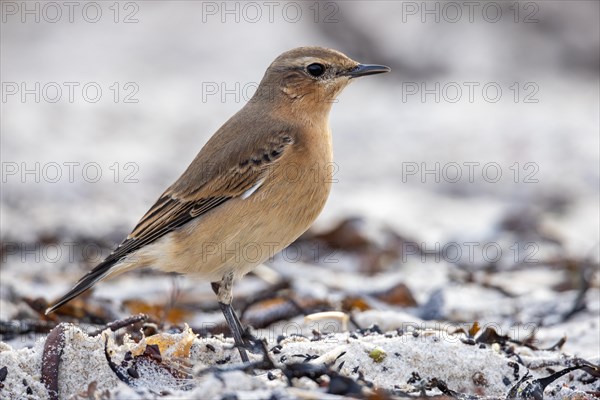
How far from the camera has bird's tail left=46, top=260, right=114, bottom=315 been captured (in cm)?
602

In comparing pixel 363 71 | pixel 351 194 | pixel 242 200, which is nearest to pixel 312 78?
pixel 363 71

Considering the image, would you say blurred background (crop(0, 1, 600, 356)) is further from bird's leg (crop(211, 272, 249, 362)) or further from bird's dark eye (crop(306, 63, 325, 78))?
bird's dark eye (crop(306, 63, 325, 78))

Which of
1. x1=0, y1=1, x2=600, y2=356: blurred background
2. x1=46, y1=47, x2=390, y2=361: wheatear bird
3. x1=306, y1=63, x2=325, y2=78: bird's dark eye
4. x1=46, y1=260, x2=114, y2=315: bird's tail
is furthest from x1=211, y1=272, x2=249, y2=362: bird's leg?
x1=306, y1=63, x2=325, y2=78: bird's dark eye

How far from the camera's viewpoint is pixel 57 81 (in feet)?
55.5

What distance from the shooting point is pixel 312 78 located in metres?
6.91

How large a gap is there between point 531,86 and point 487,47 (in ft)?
4.17

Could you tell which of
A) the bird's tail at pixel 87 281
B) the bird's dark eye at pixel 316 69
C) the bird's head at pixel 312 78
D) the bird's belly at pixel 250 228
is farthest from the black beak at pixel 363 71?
the bird's tail at pixel 87 281

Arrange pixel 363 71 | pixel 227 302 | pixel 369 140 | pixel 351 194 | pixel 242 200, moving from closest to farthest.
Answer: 1. pixel 242 200
2. pixel 227 302
3. pixel 363 71
4. pixel 351 194
5. pixel 369 140

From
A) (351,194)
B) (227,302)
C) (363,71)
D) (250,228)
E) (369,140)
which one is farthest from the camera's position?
(369,140)

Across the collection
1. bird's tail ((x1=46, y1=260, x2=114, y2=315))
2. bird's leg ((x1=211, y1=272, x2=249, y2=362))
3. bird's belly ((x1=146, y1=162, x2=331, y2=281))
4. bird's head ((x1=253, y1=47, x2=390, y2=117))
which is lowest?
bird's leg ((x1=211, y1=272, x2=249, y2=362))

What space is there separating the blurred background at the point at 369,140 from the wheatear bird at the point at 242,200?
1066 millimetres

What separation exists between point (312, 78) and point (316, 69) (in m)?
0.08

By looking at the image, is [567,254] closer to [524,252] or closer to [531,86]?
[524,252]

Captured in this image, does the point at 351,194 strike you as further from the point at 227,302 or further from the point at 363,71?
the point at 227,302
